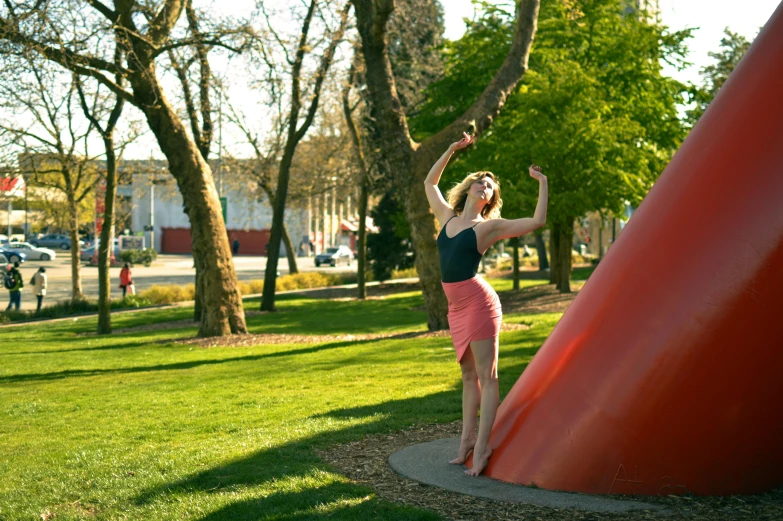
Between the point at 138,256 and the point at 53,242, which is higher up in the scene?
the point at 53,242

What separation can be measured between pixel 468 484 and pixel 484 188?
1.88 metres

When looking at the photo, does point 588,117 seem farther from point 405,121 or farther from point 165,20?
point 165,20

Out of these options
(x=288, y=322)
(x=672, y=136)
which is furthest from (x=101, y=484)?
(x=672, y=136)

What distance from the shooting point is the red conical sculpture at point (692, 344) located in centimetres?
483

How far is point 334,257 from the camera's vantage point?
6431 centimetres

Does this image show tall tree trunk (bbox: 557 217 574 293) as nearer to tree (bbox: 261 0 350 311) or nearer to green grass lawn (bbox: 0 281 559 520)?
tree (bbox: 261 0 350 311)

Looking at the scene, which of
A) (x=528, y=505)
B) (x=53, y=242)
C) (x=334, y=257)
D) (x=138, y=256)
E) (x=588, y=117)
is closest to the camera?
(x=528, y=505)

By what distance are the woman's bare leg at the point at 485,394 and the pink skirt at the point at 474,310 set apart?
6 cm

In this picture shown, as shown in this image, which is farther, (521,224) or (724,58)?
(724,58)

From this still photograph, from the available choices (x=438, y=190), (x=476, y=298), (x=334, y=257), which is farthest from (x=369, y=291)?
(x=476, y=298)

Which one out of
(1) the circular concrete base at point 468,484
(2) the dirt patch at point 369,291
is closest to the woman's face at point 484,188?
(1) the circular concrete base at point 468,484

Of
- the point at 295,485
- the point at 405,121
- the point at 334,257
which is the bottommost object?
the point at 295,485

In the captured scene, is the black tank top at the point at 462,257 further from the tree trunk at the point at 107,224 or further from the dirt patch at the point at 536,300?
the dirt patch at the point at 536,300

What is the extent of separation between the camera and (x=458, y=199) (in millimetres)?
5891
